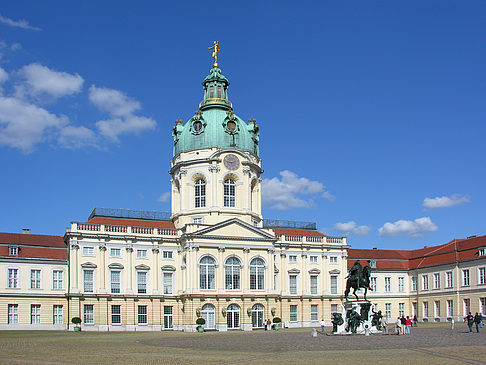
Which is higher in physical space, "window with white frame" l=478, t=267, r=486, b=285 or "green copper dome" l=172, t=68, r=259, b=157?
"green copper dome" l=172, t=68, r=259, b=157

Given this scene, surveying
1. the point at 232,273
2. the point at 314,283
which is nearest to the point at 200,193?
the point at 232,273

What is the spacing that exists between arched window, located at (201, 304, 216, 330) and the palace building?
109 mm

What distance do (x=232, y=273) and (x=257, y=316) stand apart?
5.67 meters

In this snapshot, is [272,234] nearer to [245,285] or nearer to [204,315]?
[245,285]

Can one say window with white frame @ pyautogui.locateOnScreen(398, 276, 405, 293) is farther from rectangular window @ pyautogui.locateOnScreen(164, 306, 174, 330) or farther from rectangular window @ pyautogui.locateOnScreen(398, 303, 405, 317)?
rectangular window @ pyautogui.locateOnScreen(164, 306, 174, 330)

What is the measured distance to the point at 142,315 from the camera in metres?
71.4

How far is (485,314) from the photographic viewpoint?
74.1 metres

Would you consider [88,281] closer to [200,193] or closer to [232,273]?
[232,273]

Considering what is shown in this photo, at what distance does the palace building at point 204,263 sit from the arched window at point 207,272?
0.36 ft

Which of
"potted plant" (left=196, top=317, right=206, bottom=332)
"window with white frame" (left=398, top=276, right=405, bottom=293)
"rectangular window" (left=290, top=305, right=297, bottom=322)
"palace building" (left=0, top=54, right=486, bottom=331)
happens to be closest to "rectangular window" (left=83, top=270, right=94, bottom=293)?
"palace building" (left=0, top=54, right=486, bottom=331)

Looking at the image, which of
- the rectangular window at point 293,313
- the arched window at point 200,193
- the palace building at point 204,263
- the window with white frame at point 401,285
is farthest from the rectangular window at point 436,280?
the arched window at point 200,193

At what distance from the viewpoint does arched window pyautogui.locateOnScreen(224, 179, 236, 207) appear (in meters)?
77.4

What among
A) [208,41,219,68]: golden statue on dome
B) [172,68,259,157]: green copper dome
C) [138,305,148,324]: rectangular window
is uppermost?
[208,41,219,68]: golden statue on dome

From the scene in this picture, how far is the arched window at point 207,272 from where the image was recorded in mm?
71000
